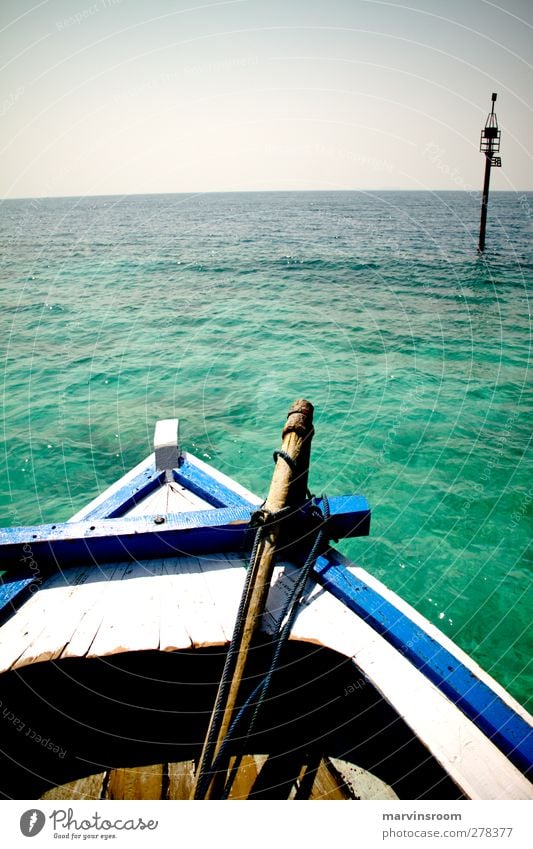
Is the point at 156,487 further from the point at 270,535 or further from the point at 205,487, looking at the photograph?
the point at 270,535

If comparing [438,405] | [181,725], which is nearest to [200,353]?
[438,405]

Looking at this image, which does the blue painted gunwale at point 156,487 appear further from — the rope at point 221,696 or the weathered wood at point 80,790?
the weathered wood at point 80,790

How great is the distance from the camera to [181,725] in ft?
11.5

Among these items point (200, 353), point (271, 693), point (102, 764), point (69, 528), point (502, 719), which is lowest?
point (102, 764)

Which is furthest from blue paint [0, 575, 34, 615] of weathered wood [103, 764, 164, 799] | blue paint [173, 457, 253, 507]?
blue paint [173, 457, 253, 507]

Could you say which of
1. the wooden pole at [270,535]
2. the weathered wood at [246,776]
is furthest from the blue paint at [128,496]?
the weathered wood at [246,776]

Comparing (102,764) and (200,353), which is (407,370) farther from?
(102,764)

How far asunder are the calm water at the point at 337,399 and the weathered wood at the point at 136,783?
15.1ft

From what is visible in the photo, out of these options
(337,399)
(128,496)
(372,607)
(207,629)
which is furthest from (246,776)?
(337,399)

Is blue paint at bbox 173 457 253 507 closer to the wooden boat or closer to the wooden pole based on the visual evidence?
the wooden boat

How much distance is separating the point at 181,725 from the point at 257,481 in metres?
6.30

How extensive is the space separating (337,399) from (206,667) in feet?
34.5

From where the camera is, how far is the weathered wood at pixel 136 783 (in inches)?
124
